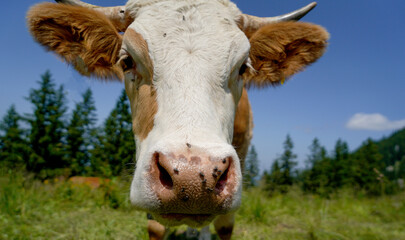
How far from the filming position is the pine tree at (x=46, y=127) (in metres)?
39.3

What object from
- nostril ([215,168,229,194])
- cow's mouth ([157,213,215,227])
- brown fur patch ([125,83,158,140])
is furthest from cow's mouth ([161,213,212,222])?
brown fur patch ([125,83,158,140])

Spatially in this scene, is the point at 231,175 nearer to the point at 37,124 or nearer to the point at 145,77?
the point at 145,77

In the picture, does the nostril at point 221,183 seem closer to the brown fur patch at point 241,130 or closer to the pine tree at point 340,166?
the brown fur patch at point 241,130

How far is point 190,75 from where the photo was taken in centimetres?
173

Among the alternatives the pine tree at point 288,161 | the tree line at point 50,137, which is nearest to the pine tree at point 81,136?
the tree line at point 50,137

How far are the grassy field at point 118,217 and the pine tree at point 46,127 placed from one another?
39008 millimetres

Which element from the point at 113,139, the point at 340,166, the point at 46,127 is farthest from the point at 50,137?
the point at 340,166

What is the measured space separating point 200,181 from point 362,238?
4.17m

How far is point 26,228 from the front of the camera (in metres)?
3.46

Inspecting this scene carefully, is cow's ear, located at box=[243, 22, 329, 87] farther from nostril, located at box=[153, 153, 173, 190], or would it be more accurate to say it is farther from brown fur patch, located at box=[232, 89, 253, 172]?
nostril, located at box=[153, 153, 173, 190]

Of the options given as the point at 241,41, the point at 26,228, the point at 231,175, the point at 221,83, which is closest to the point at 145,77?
the point at 221,83

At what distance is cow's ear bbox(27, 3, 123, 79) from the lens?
2264mm

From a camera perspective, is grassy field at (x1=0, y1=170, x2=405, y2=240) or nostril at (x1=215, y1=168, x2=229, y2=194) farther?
grassy field at (x1=0, y1=170, x2=405, y2=240)

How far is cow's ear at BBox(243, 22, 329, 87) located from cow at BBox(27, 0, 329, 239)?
1 centimetres
